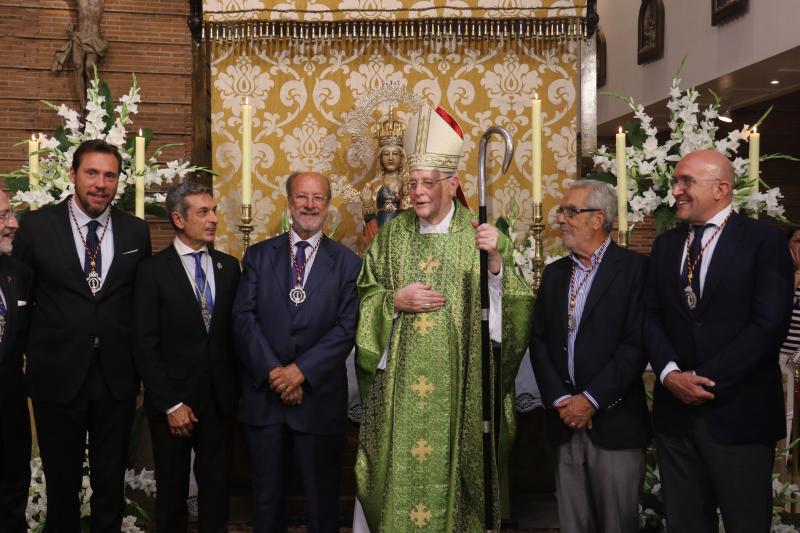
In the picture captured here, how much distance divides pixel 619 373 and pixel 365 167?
247cm

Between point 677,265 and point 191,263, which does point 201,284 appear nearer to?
point 191,263

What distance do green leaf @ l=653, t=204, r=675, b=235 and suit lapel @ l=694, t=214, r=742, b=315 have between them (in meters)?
0.86

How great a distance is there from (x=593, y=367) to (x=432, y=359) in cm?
61

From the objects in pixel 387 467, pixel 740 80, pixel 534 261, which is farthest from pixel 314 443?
pixel 740 80

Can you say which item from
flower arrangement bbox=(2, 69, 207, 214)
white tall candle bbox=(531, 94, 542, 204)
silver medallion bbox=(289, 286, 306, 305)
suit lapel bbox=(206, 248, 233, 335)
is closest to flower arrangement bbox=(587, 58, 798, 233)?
white tall candle bbox=(531, 94, 542, 204)

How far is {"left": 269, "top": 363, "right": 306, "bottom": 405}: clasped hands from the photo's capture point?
11.4 feet

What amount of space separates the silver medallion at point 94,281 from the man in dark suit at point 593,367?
5.22 ft

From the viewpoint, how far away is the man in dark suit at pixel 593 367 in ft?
10.6

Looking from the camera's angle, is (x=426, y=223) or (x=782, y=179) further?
(x=782, y=179)

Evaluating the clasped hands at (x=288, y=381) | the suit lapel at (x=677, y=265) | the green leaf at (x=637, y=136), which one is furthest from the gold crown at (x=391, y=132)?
the suit lapel at (x=677, y=265)

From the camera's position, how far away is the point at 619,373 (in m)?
3.21

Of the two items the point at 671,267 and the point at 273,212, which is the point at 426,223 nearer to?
the point at 671,267

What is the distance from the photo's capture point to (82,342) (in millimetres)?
3430

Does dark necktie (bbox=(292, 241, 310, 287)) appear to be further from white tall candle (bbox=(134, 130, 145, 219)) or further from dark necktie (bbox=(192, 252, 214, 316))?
white tall candle (bbox=(134, 130, 145, 219))
